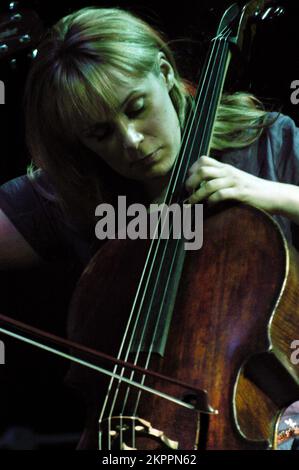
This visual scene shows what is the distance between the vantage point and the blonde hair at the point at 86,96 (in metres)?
1.14

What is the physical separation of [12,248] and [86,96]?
1.48 ft

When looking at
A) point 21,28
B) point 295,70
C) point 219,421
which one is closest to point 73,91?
point 21,28

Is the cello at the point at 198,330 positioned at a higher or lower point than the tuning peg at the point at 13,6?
lower

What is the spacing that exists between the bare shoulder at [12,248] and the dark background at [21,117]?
0.24 feet

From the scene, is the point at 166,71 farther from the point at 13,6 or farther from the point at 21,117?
the point at 21,117

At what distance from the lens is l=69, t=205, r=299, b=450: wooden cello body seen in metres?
0.76

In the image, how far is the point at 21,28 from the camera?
48.4 inches

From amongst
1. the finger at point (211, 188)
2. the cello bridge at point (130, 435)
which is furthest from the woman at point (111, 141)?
the cello bridge at point (130, 435)

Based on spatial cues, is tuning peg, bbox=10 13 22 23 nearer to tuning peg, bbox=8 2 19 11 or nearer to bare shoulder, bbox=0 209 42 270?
tuning peg, bbox=8 2 19 11

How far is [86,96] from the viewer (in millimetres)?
1136

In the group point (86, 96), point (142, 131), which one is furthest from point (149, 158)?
point (86, 96)

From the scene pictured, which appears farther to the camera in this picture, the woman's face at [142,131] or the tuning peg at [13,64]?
the tuning peg at [13,64]

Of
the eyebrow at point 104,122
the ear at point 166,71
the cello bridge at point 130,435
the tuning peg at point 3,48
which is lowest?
the cello bridge at point 130,435

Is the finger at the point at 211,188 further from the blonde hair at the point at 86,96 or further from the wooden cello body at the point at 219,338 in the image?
the blonde hair at the point at 86,96
